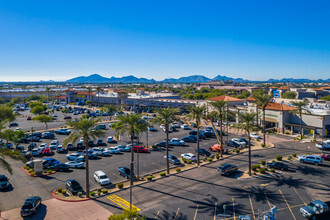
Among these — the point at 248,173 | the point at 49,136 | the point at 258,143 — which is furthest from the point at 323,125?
the point at 49,136

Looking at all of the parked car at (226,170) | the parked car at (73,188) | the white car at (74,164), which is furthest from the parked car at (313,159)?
the white car at (74,164)

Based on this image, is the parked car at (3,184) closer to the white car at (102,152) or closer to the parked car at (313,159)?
the white car at (102,152)

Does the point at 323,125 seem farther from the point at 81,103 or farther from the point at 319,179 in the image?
the point at 81,103

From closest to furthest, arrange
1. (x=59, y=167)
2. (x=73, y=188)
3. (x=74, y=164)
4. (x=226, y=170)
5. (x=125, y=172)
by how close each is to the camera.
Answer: (x=73, y=188) → (x=226, y=170) → (x=125, y=172) → (x=59, y=167) → (x=74, y=164)

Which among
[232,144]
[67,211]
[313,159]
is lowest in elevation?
[67,211]

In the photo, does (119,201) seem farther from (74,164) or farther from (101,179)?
(74,164)

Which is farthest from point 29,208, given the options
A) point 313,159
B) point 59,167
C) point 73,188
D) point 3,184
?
point 313,159

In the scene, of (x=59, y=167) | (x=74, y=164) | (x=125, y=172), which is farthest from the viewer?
(x=74, y=164)

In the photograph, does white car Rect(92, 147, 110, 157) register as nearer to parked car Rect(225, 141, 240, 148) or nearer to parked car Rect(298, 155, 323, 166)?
parked car Rect(225, 141, 240, 148)
